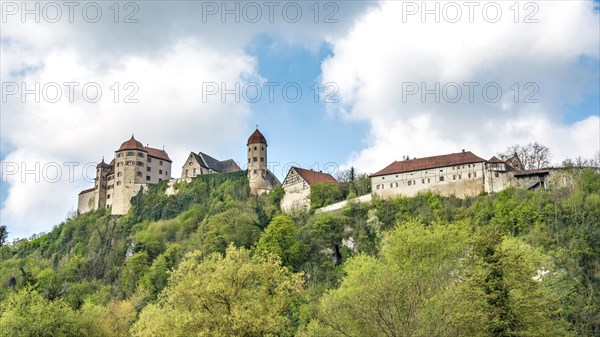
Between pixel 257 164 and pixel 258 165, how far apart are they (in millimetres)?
225

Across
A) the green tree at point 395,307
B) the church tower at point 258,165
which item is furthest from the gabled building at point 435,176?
the green tree at point 395,307

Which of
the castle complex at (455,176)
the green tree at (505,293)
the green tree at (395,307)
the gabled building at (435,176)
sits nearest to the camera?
the green tree at (395,307)

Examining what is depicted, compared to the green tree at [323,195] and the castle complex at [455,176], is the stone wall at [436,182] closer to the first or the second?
the castle complex at [455,176]

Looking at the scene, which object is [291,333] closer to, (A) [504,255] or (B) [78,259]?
(A) [504,255]

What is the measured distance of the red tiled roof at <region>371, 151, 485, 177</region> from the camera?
249 ft

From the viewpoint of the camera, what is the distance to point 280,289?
3375 centimetres

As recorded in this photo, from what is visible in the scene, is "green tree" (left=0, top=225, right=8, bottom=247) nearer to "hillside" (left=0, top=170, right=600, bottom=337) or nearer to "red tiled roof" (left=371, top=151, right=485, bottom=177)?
"hillside" (left=0, top=170, right=600, bottom=337)

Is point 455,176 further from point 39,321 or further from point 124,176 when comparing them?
point 124,176

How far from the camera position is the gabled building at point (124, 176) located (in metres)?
105

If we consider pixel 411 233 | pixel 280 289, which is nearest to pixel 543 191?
pixel 411 233

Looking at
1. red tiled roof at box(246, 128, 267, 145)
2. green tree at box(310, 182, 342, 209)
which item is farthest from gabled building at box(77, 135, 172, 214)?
green tree at box(310, 182, 342, 209)

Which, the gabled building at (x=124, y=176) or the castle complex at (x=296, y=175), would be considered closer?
the castle complex at (x=296, y=175)

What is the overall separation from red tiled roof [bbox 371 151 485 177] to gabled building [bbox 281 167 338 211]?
9.75 metres

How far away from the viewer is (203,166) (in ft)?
347
